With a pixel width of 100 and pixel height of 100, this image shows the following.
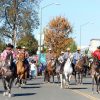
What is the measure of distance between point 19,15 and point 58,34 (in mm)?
33877

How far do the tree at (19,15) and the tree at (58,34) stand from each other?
2794 cm

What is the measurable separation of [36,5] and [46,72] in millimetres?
27401

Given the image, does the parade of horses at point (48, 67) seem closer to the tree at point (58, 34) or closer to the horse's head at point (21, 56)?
the horse's head at point (21, 56)

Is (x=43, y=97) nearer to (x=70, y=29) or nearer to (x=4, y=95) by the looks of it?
(x=4, y=95)

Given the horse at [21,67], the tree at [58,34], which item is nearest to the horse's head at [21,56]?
the horse at [21,67]

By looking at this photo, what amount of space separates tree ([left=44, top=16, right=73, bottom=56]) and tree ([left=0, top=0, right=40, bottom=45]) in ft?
91.7

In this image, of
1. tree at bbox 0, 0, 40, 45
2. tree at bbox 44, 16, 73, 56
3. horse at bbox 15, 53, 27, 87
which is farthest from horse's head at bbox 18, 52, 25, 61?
tree at bbox 44, 16, 73, 56

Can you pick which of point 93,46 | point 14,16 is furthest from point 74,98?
point 14,16

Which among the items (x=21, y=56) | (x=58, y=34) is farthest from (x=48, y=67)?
(x=58, y=34)

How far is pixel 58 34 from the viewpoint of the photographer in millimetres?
91125

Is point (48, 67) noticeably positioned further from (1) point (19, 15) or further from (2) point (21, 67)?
(1) point (19, 15)

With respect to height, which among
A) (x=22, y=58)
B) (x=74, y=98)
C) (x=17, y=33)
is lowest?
(x=74, y=98)

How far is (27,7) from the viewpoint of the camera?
5825 cm

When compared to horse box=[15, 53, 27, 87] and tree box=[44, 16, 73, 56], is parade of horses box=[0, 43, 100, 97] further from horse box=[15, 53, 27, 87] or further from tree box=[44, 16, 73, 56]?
tree box=[44, 16, 73, 56]
